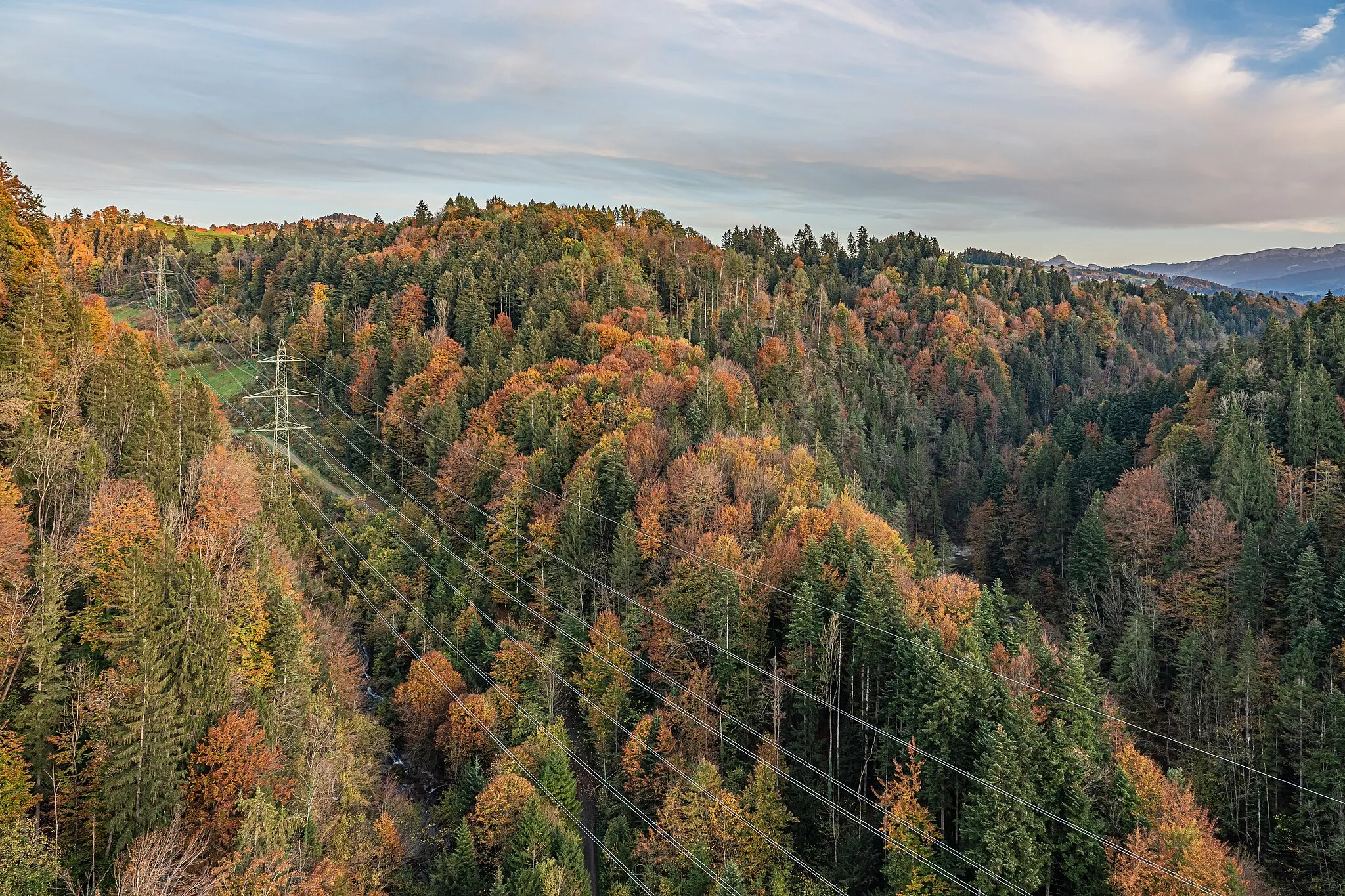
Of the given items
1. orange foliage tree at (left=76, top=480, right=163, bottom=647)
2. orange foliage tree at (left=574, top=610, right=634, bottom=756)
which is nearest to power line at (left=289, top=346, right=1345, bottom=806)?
orange foliage tree at (left=574, top=610, right=634, bottom=756)

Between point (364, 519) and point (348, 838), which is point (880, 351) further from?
point (348, 838)

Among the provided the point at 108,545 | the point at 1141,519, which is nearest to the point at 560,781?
the point at 108,545

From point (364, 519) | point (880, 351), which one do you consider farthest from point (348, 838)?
point (880, 351)

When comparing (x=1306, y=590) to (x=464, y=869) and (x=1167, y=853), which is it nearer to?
(x=1167, y=853)

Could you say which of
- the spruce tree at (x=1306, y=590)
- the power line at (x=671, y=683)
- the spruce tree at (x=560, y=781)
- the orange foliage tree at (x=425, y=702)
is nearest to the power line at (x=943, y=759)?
the power line at (x=671, y=683)

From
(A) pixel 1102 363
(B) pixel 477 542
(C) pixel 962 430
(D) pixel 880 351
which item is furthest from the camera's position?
(A) pixel 1102 363

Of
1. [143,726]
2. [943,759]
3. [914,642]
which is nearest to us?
[143,726]

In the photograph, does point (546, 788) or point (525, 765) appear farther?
point (525, 765)

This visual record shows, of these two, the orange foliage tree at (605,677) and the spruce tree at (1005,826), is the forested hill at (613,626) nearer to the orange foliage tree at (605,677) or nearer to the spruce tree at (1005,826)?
→ the spruce tree at (1005,826)
